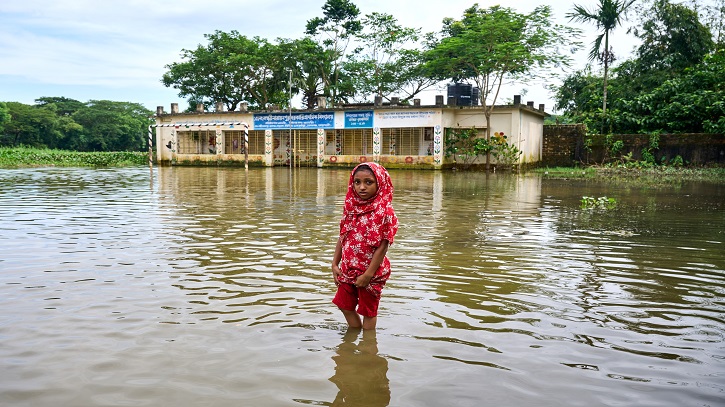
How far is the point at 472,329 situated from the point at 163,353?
6.60 ft

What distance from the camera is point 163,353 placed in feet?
11.2

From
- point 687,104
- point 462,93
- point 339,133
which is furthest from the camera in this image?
point 339,133

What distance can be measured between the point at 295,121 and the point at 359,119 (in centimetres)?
444

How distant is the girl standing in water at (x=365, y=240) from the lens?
3.53 meters

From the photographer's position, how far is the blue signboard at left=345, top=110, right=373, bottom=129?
3187 cm

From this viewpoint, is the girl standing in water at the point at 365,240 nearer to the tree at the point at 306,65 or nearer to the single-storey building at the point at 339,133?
the single-storey building at the point at 339,133

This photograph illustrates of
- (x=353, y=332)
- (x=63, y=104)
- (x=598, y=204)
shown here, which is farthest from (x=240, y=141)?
(x=63, y=104)

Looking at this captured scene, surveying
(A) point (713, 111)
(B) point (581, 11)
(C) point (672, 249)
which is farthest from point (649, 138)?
(C) point (672, 249)

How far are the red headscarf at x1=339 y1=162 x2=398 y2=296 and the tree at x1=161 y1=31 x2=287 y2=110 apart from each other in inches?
1452

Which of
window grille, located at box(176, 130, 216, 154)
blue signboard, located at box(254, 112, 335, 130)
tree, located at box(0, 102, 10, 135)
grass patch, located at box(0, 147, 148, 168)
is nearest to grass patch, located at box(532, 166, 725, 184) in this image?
blue signboard, located at box(254, 112, 335, 130)

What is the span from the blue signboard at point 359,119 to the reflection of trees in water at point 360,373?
1126 inches

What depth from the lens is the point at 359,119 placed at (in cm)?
3222

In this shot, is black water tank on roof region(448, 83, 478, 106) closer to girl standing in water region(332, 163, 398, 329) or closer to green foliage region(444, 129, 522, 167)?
green foliage region(444, 129, 522, 167)

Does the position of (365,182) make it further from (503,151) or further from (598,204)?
(503,151)
